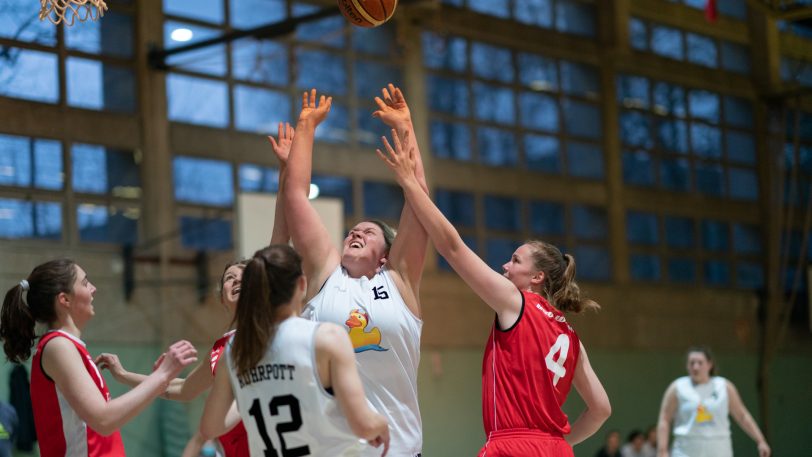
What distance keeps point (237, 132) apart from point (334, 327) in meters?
13.0

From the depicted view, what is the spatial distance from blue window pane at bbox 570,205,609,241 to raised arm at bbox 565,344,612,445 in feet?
49.7

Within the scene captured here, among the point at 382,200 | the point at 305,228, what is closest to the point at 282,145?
the point at 305,228

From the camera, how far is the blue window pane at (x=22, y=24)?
11.6 m

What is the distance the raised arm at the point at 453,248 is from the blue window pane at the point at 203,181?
36.4ft

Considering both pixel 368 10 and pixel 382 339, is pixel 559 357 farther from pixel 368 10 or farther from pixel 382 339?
pixel 368 10

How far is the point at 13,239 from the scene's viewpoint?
44.2 feet

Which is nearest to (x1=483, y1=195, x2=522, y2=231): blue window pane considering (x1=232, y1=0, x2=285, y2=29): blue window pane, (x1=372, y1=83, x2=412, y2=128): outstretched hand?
(x1=232, y1=0, x2=285, y2=29): blue window pane

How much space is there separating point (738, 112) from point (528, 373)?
19.7 metres

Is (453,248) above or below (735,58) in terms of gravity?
below

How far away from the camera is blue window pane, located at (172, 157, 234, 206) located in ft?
51.0

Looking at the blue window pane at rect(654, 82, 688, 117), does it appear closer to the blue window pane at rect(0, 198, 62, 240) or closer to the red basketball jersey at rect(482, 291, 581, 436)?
the blue window pane at rect(0, 198, 62, 240)

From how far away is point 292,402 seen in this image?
3.57m

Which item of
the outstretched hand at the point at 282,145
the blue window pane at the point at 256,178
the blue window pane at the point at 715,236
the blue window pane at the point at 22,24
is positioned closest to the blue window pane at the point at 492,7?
the blue window pane at the point at 256,178

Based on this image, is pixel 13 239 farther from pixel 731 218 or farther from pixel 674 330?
pixel 731 218
